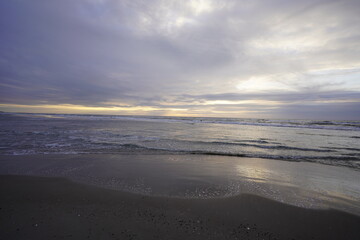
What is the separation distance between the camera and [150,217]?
10.9ft

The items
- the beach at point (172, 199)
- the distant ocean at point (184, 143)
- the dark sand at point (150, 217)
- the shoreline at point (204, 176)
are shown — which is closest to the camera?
the dark sand at point (150, 217)

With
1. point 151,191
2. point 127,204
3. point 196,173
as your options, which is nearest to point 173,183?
point 151,191

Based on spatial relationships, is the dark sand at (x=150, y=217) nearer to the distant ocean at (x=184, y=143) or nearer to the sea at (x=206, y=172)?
the sea at (x=206, y=172)

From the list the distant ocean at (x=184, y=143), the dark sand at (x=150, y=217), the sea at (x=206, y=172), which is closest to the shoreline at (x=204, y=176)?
the sea at (x=206, y=172)

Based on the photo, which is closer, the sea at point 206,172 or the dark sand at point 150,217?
the dark sand at point 150,217

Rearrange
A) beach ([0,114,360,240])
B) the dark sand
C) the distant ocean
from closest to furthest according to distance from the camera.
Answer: the dark sand, beach ([0,114,360,240]), the distant ocean

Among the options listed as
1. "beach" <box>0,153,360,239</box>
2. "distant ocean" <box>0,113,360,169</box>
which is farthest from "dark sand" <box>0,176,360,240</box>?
"distant ocean" <box>0,113,360,169</box>

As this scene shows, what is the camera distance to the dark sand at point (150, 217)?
2.82 meters

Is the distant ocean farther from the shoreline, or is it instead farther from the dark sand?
the dark sand

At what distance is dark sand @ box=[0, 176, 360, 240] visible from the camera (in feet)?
9.26

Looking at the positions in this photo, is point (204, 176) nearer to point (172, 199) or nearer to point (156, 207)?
point (172, 199)

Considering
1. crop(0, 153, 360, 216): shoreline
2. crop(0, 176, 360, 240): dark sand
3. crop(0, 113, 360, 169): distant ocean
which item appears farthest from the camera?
crop(0, 113, 360, 169): distant ocean

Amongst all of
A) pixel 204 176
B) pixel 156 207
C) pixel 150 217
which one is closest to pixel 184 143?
pixel 204 176

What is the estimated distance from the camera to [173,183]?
514 cm
